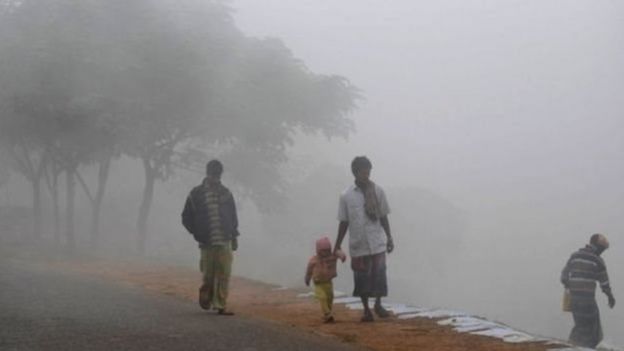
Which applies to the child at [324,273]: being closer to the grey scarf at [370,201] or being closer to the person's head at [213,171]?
the grey scarf at [370,201]

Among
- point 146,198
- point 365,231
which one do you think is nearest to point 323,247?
point 365,231

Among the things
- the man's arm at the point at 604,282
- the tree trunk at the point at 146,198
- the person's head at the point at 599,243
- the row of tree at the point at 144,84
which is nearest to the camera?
the man's arm at the point at 604,282

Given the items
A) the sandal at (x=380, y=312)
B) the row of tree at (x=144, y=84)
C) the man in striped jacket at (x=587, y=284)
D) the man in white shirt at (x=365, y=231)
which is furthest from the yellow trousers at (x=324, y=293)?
the row of tree at (x=144, y=84)

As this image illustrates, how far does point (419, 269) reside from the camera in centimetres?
5447

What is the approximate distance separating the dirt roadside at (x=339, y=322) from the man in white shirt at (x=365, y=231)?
0.48m

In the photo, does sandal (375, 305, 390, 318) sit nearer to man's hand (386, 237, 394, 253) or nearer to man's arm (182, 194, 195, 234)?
man's hand (386, 237, 394, 253)

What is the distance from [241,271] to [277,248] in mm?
14685

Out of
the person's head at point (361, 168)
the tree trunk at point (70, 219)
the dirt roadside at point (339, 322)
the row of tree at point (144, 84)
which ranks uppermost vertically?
the row of tree at point (144, 84)

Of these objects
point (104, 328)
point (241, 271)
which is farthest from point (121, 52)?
point (104, 328)

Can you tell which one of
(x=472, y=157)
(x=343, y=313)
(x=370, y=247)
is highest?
(x=472, y=157)

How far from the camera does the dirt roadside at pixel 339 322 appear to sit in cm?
774

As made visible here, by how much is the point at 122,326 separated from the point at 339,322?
280cm

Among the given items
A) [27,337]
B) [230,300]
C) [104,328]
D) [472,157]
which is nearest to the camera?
[27,337]

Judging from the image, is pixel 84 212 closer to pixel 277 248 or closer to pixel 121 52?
pixel 277 248
